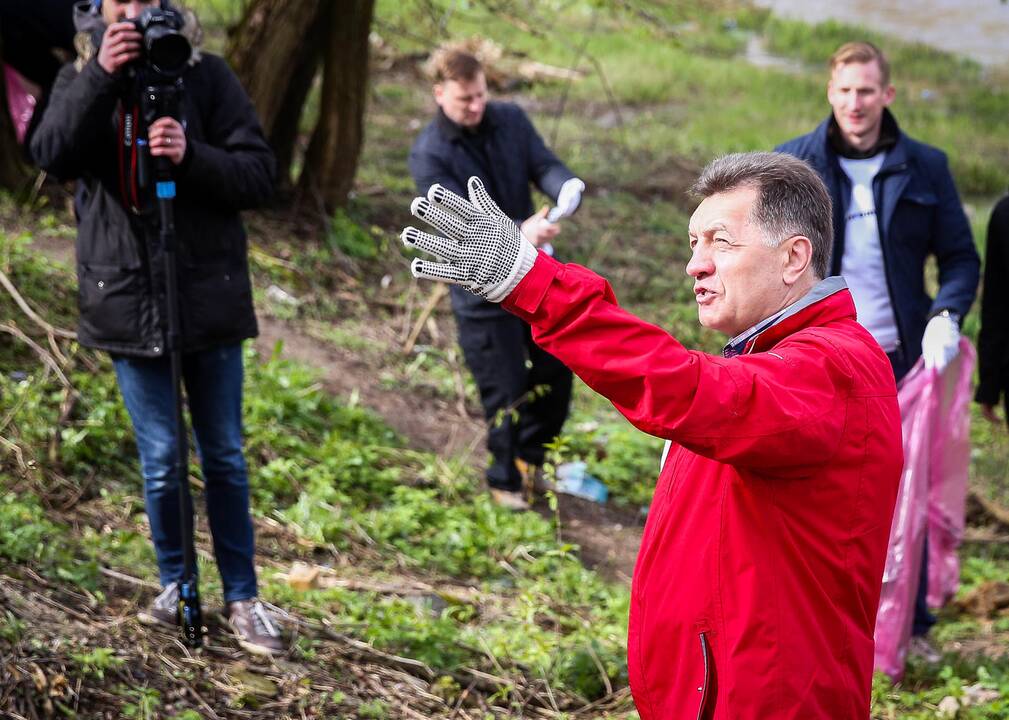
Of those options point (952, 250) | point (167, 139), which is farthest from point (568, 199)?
point (167, 139)

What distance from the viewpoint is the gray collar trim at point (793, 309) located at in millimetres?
1945

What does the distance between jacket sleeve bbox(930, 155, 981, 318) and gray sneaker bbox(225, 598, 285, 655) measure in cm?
251

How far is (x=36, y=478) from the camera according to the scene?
176 inches

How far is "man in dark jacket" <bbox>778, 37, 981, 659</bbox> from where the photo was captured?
156 inches

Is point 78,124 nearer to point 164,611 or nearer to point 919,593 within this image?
point 164,611

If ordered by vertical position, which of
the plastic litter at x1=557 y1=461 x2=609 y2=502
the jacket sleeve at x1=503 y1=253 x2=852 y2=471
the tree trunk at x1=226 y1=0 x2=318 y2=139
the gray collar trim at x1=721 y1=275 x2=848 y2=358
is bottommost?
the plastic litter at x1=557 y1=461 x2=609 y2=502

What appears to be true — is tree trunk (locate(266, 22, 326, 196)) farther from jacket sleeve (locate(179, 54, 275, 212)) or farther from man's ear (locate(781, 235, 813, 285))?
man's ear (locate(781, 235, 813, 285))

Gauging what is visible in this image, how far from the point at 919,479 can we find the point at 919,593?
46 centimetres

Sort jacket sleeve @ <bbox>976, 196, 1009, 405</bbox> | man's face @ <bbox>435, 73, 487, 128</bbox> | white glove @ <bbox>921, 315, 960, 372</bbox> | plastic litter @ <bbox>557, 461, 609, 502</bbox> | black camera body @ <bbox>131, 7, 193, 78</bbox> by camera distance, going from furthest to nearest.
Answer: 1. plastic litter @ <bbox>557, 461, 609, 502</bbox>
2. man's face @ <bbox>435, 73, 487, 128</bbox>
3. jacket sleeve @ <bbox>976, 196, 1009, 405</bbox>
4. white glove @ <bbox>921, 315, 960, 372</bbox>
5. black camera body @ <bbox>131, 7, 193, 78</bbox>

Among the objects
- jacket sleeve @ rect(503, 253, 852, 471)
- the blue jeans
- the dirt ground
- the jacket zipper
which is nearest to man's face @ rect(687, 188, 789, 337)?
jacket sleeve @ rect(503, 253, 852, 471)

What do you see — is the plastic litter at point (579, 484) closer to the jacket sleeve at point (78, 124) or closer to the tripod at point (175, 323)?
the tripod at point (175, 323)

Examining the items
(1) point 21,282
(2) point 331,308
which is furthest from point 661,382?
(2) point 331,308

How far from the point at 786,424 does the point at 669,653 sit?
532 mm

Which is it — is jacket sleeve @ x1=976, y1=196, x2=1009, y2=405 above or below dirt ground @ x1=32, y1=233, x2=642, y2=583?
above
